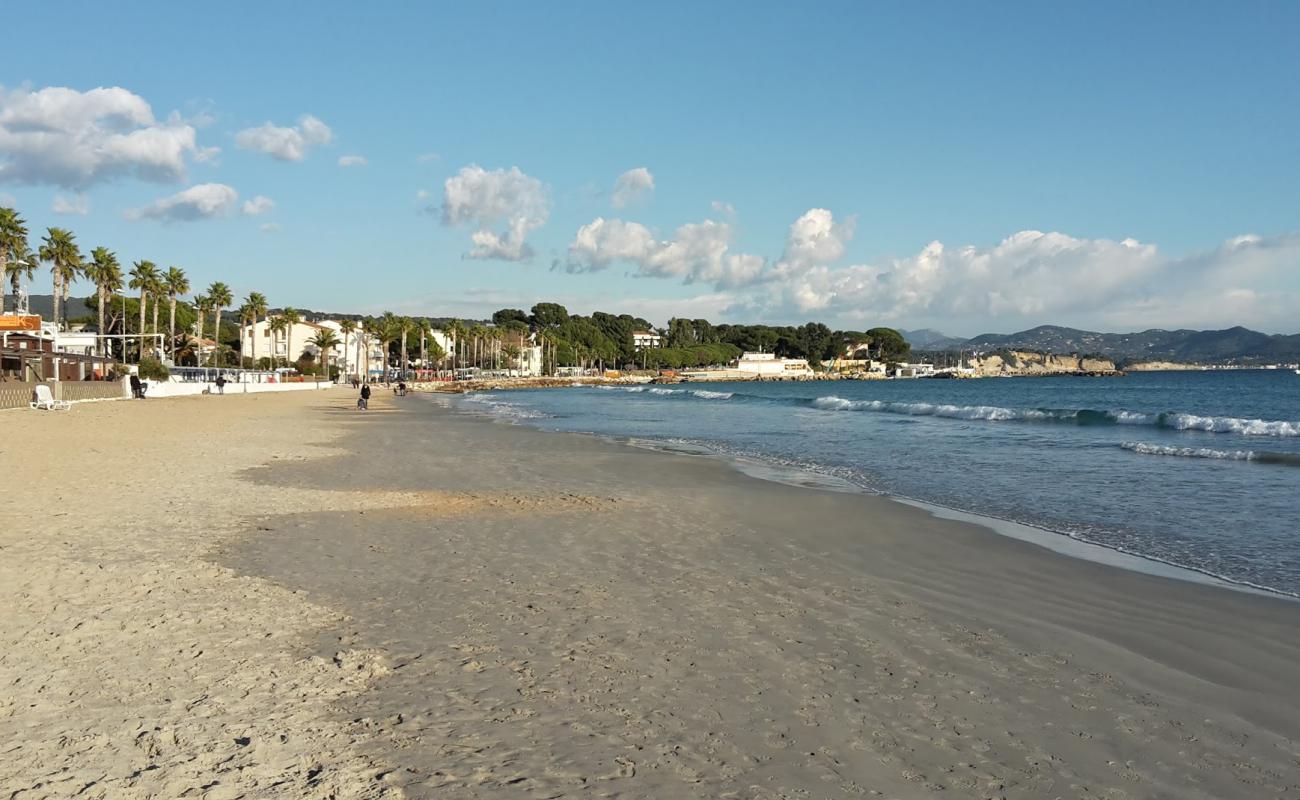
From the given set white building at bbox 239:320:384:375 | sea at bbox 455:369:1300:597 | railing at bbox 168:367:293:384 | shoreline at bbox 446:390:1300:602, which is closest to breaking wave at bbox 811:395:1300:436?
sea at bbox 455:369:1300:597

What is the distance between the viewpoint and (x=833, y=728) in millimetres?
4910

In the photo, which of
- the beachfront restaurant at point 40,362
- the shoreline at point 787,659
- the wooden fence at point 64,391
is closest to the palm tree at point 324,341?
the beachfront restaurant at point 40,362

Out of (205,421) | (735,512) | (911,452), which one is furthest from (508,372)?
(735,512)

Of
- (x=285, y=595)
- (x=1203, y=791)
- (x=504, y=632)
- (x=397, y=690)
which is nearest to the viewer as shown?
(x=1203, y=791)

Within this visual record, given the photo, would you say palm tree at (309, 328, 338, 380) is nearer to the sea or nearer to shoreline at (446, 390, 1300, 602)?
the sea

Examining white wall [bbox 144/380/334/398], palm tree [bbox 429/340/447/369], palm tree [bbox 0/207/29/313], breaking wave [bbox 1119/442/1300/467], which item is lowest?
white wall [bbox 144/380/334/398]

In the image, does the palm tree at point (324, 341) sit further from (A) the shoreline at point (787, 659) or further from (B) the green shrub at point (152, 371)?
(A) the shoreline at point (787, 659)

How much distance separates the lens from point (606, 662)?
598 centimetres

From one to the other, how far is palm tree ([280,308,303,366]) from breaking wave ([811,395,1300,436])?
265 feet

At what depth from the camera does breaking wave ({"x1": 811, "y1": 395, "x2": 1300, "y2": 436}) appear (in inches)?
1284

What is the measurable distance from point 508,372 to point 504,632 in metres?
156

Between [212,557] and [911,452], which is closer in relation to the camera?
[212,557]

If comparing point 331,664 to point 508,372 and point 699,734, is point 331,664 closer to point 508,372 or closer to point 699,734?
point 699,734

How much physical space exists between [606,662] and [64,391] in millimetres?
47675
